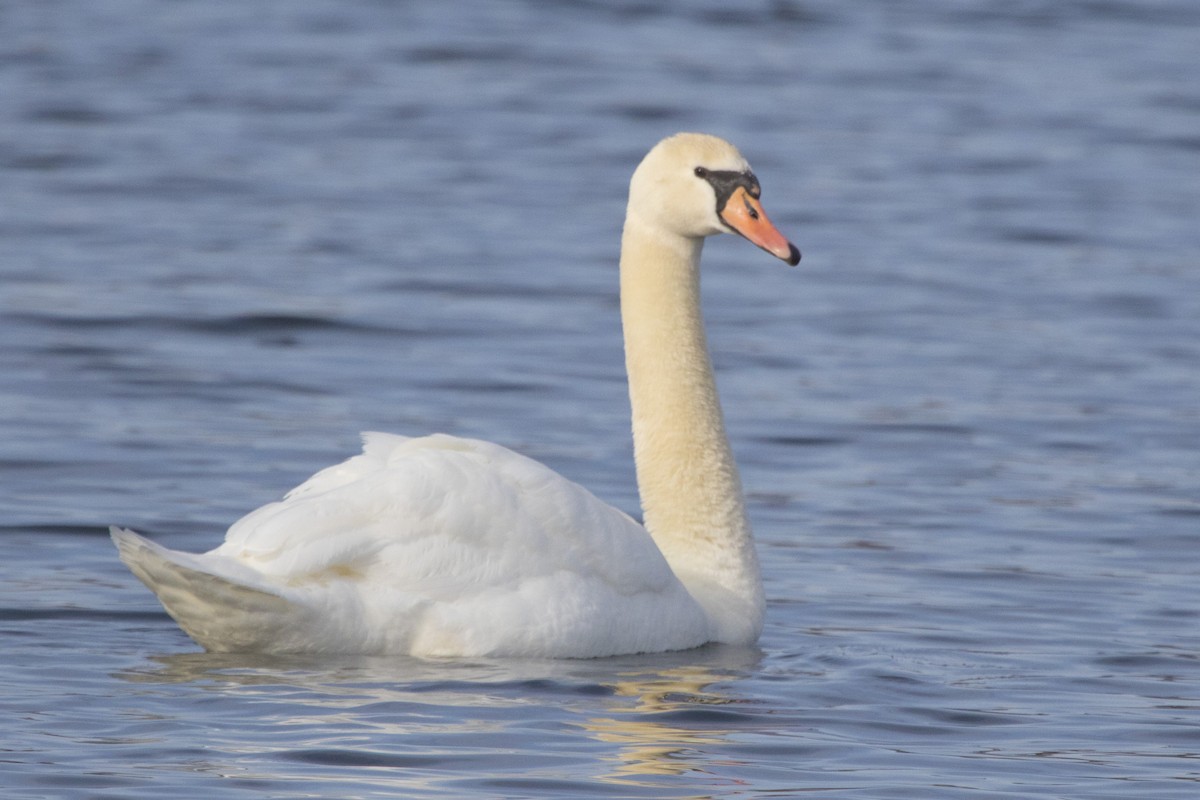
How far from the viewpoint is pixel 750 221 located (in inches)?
310

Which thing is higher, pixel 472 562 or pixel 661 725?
pixel 472 562

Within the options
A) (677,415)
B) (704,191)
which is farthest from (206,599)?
(704,191)

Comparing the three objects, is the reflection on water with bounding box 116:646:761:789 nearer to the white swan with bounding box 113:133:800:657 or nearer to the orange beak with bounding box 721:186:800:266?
the white swan with bounding box 113:133:800:657

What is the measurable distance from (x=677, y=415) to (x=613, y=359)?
4.96 meters

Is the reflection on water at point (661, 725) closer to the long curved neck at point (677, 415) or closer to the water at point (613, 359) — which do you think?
the water at point (613, 359)

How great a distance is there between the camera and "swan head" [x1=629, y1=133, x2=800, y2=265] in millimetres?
7887

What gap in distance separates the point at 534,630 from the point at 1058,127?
15.2 m

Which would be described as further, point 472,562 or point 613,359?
point 613,359

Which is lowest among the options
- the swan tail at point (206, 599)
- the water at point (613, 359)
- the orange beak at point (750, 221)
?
the water at point (613, 359)

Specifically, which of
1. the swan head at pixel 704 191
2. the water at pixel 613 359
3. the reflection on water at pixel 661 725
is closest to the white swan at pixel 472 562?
the swan head at pixel 704 191

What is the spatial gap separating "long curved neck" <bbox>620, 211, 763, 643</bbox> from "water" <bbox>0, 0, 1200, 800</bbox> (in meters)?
0.44

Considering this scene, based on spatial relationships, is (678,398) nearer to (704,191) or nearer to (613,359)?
(704,191)

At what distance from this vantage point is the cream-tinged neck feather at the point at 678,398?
314 inches

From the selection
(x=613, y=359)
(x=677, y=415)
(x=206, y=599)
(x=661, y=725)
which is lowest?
(x=613, y=359)
